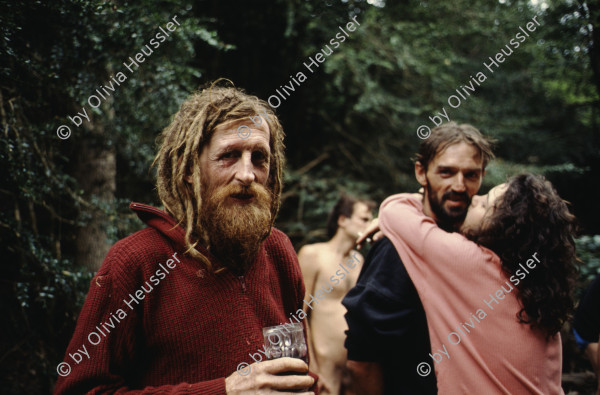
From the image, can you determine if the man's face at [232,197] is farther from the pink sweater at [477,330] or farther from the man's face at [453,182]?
the man's face at [453,182]

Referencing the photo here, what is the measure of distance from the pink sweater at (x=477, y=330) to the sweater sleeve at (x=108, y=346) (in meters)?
1.11

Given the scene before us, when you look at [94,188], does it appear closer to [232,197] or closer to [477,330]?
[232,197]

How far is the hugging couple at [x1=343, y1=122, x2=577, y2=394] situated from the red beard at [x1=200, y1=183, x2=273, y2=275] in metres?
0.79

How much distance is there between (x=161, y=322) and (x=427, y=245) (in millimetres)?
1316

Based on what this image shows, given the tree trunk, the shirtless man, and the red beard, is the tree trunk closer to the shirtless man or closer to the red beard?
the red beard

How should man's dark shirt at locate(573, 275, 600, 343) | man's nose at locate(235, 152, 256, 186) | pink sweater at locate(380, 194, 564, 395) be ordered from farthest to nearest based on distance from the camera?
man's dark shirt at locate(573, 275, 600, 343) → pink sweater at locate(380, 194, 564, 395) → man's nose at locate(235, 152, 256, 186)

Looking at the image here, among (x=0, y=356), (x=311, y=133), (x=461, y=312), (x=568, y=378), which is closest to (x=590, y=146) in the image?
(x=311, y=133)

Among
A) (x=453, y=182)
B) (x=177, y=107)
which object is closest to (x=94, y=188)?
(x=177, y=107)

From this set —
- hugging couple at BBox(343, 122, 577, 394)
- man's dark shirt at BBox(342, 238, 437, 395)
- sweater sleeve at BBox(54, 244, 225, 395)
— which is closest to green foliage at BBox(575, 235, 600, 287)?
hugging couple at BBox(343, 122, 577, 394)

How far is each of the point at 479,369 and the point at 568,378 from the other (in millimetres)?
2394

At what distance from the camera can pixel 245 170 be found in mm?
1535

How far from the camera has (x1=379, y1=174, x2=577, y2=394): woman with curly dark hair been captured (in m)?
1.71

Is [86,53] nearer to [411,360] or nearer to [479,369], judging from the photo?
[411,360]

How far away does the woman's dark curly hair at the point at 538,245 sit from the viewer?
68.0 inches
